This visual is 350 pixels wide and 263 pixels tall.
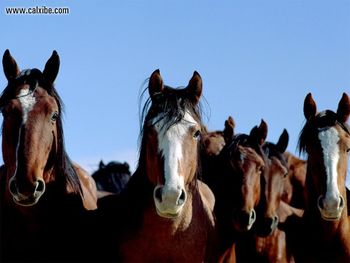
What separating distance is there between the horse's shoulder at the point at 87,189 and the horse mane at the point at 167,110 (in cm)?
87

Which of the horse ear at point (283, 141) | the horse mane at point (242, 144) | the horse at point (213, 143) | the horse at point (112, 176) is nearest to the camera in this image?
A: the horse mane at point (242, 144)

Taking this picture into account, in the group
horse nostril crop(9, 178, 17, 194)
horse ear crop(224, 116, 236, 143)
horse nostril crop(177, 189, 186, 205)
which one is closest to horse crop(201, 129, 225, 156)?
Result: horse ear crop(224, 116, 236, 143)

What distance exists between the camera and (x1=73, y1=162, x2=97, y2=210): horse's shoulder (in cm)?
684

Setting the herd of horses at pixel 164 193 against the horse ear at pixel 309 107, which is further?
the horse ear at pixel 309 107

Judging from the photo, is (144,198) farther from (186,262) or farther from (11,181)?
(11,181)

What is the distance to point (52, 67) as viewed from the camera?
6.18 meters

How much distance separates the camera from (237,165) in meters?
7.17

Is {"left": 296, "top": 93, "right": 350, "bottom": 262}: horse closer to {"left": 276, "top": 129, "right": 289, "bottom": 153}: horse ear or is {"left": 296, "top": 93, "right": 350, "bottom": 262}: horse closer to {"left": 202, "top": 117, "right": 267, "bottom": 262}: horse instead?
{"left": 202, "top": 117, "right": 267, "bottom": 262}: horse

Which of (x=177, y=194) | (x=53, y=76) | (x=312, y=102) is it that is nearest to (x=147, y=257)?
(x=177, y=194)

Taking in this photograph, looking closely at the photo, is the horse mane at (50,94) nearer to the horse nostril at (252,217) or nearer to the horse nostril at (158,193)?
the horse nostril at (158,193)

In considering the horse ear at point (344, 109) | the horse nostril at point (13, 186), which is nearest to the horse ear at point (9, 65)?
the horse nostril at point (13, 186)

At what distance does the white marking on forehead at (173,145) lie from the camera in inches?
215

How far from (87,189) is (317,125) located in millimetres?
2385

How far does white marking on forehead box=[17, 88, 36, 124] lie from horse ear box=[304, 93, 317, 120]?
2991 mm
